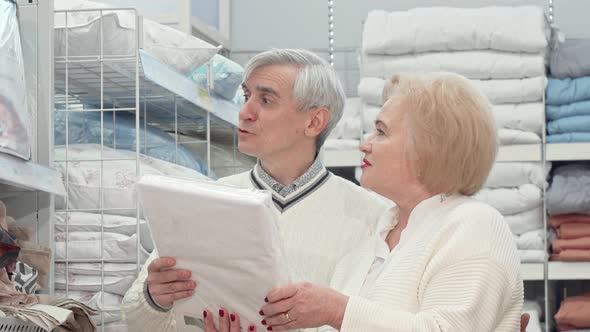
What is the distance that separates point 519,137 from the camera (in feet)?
13.1

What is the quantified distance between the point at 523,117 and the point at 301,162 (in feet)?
6.13

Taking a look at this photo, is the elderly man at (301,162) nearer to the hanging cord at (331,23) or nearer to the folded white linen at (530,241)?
the folded white linen at (530,241)

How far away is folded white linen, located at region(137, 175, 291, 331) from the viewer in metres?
1.61

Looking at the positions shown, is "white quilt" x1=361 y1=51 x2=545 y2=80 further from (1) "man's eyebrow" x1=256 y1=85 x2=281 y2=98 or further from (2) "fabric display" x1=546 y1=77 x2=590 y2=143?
(1) "man's eyebrow" x1=256 y1=85 x2=281 y2=98

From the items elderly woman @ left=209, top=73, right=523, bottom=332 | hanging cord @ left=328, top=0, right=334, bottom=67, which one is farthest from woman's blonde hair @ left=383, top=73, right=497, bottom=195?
hanging cord @ left=328, top=0, right=334, bottom=67

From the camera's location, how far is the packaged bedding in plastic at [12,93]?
2.43 m

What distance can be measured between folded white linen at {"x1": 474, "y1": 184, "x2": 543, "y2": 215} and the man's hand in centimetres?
239

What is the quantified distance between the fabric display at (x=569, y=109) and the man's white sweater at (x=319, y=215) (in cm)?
185

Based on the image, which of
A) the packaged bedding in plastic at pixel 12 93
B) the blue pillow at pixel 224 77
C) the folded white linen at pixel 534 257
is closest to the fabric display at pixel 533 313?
the folded white linen at pixel 534 257

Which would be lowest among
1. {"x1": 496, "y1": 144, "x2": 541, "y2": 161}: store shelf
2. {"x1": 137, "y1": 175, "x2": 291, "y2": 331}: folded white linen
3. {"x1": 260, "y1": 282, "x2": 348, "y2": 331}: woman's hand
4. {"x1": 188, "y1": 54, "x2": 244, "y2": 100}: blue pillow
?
{"x1": 496, "y1": 144, "x2": 541, "y2": 161}: store shelf

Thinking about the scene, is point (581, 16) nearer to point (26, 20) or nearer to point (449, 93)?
point (26, 20)

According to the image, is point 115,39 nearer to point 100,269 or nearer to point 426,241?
point 100,269

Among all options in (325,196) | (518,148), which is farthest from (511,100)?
(325,196)

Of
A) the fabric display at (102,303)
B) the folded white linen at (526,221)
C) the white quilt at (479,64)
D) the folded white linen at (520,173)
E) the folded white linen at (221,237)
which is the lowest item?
the folded white linen at (526,221)
